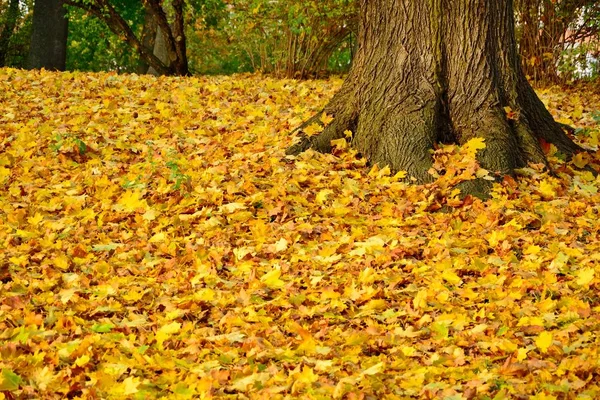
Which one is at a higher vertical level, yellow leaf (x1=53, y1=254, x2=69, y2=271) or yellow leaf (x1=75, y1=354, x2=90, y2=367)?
yellow leaf (x1=53, y1=254, x2=69, y2=271)

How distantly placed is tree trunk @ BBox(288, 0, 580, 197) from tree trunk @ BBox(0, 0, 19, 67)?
43.0 feet

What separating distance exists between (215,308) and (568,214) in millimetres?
2846

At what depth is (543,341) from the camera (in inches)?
148

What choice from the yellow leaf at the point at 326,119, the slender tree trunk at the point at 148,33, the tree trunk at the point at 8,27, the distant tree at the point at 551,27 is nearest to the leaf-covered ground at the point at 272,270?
the yellow leaf at the point at 326,119

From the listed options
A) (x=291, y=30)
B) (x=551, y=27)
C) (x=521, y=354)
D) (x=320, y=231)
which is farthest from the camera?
(x=291, y=30)

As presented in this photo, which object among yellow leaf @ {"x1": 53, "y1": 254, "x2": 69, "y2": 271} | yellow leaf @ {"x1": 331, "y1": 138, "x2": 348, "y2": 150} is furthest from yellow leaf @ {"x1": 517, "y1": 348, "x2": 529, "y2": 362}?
yellow leaf @ {"x1": 331, "y1": 138, "x2": 348, "y2": 150}

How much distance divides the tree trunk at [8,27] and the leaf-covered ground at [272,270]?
1076cm

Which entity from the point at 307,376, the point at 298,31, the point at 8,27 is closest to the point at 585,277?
the point at 307,376

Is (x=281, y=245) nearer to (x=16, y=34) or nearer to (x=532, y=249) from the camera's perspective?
(x=532, y=249)

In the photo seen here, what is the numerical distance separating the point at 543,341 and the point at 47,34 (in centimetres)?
1228

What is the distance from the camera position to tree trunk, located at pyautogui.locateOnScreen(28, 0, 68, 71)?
13945mm

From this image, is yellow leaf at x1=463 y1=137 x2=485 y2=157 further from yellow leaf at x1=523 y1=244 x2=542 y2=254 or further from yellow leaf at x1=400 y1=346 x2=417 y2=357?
yellow leaf at x1=400 y1=346 x2=417 y2=357

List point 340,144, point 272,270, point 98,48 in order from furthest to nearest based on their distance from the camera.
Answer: point 98,48
point 340,144
point 272,270

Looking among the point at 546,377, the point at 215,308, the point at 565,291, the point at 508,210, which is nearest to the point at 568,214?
the point at 508,210
